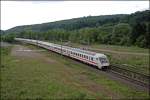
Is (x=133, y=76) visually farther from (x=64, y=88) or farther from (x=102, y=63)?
(x=64, y=88)

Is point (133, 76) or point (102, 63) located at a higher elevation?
point (102, 63)

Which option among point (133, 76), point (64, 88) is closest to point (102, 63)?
point (133, 76)

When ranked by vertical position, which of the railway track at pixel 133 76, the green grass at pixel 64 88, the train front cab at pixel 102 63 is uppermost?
the train front cab at pixel 102 63

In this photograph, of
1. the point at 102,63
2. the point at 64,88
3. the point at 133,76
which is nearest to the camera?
the point at 64,88

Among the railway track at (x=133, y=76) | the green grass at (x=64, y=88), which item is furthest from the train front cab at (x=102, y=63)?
the green grass at (x=64, y=88)

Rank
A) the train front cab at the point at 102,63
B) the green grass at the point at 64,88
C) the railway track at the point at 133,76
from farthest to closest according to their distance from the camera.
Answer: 1. the train front cab at the point at 102,63
2. the railway track at the point at 133,76
3. the green grass at the point at 64,88

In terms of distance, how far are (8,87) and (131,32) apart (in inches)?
2612

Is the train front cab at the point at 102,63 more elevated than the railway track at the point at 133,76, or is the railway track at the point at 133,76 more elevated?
the train front cab at the point at 102,63

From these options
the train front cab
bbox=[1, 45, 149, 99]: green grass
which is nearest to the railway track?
the train front cab

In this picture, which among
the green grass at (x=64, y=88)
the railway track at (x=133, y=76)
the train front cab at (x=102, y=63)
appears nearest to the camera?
the green grass at (x=64, y=88)

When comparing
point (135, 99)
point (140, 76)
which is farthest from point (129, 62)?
point (135, 99)

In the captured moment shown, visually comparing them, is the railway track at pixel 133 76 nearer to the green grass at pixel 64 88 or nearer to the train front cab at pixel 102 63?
the train front cab at pixel 102 63

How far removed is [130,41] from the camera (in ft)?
286

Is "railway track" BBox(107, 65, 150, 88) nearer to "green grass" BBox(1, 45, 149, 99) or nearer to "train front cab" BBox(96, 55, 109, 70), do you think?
"train front cab" BBox(96, 55, 109, 70)
